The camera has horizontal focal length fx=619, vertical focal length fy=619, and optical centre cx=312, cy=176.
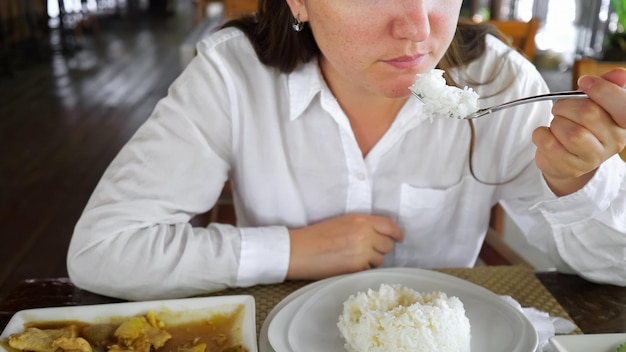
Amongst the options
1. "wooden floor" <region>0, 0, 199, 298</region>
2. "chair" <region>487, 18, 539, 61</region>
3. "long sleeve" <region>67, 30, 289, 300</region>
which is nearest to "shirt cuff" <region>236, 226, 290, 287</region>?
"long sleeve" <region>67, 30, 289, 300</region>

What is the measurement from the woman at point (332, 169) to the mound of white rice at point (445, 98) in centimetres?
5

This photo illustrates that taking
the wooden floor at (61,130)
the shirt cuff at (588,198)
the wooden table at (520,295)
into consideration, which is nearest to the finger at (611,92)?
the shirt cuff at (588,198)

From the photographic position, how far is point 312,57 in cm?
127

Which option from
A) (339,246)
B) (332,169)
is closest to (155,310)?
(339,246)

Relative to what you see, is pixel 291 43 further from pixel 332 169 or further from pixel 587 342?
pixel 587 342

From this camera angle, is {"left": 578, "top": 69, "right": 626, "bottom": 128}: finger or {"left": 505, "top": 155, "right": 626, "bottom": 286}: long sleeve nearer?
{"left": 578, "top": 69, "right": 626, "bottom": 128}: finger

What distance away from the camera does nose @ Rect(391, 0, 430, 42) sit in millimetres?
898

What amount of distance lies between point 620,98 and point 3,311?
3.04 feet

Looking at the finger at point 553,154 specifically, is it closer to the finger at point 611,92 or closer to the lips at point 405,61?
the finger at point 611,92

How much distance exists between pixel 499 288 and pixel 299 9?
1.91ft

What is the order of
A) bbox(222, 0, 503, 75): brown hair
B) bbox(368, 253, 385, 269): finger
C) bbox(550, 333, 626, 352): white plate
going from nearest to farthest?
1. bbox(550, 333, 626, 352): white plate
2. bbox(368, 253, 385, 269): finger
3. bbox(222, 0, 503, 75): brown hair

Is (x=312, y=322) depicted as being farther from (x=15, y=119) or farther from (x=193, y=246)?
(x=15, y=119)

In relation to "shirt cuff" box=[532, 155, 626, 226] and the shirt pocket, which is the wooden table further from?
the shirt pocket

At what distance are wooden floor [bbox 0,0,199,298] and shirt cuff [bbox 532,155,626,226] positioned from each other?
2.27 meters
